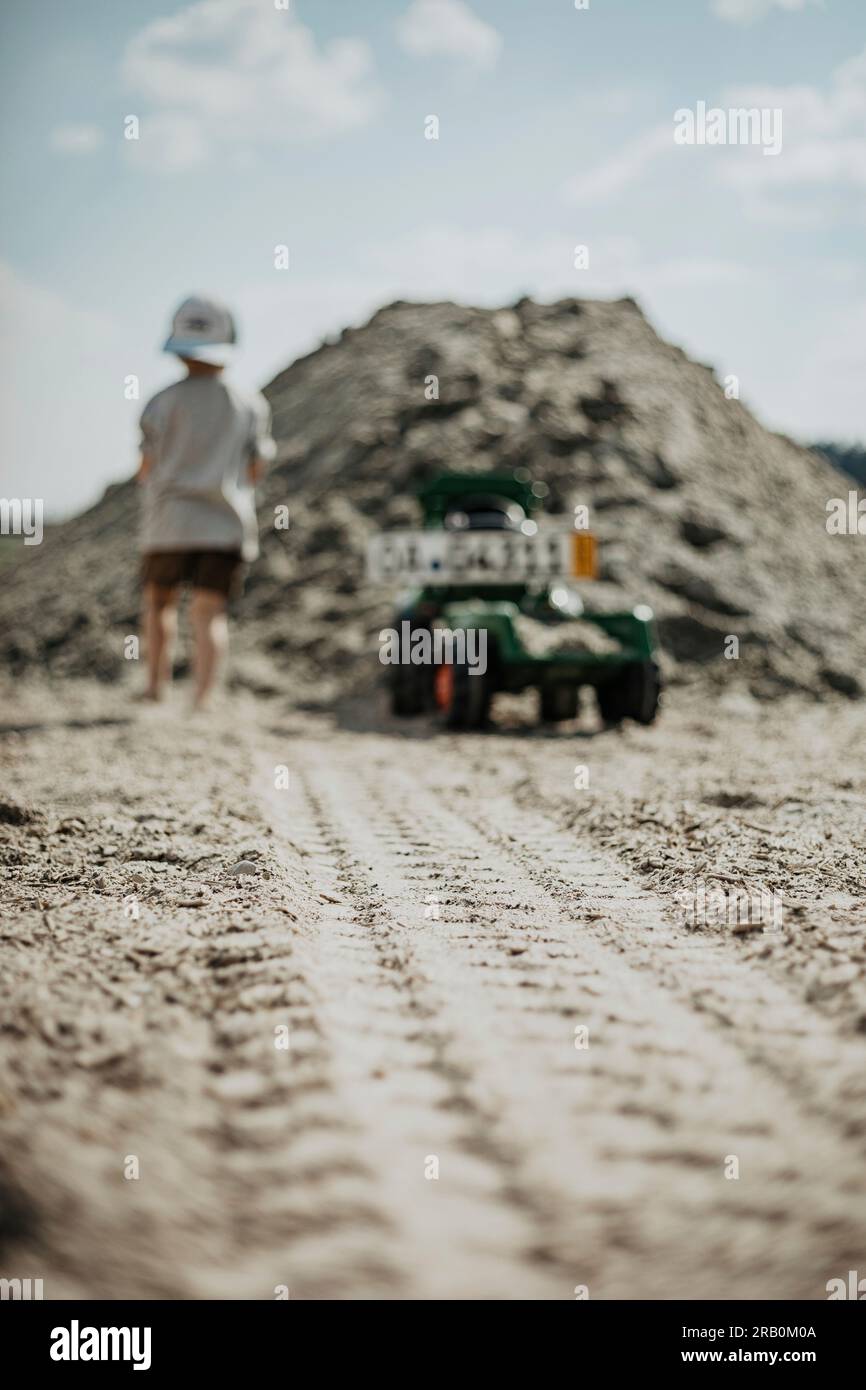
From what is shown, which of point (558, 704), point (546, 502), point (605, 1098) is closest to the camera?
point (605, 1098)

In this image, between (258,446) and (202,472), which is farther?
(258,446)

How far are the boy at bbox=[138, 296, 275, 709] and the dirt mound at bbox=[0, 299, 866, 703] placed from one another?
2553mm

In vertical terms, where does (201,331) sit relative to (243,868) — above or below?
above

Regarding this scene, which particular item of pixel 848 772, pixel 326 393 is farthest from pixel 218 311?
pixel 326 393

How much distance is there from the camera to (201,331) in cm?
627

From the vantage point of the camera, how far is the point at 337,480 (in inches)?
449

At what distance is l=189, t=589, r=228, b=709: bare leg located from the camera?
250 inches

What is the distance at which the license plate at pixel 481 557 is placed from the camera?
6637 mm

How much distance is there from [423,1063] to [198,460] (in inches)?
208
